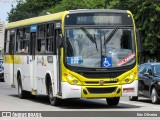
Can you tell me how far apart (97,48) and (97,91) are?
1.30 metres

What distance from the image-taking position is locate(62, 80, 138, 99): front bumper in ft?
63.8

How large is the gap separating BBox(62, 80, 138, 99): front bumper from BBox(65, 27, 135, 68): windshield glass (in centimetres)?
65

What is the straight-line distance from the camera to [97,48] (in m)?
19.8

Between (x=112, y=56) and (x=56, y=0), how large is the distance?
81.6m

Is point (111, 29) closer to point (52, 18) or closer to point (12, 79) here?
point (52, 18)

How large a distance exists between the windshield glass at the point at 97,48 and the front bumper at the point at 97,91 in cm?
65

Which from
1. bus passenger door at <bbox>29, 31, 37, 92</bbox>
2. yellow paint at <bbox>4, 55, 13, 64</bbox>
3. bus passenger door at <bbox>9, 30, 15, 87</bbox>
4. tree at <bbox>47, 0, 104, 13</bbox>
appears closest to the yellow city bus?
bus passenger door at <bbox>29, 31, 37, 92</bbox>

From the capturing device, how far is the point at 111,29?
2012cm

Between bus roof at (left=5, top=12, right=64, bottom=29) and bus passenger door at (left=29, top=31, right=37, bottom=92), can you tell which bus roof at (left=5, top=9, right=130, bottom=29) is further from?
bus passenger door at (left=29, top=31, right=37, bottom=92)

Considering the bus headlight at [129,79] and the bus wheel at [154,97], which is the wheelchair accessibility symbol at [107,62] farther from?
the bus wheel at [154,97]

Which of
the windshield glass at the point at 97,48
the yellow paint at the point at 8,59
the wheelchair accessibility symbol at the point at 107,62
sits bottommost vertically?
the yellow paint at the point at 8,59

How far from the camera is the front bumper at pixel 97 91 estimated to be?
765 inches

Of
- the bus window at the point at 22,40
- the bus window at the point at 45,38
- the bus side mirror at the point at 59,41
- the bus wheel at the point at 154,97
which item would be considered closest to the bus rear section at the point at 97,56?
the bus side mirror at the point at 59,41

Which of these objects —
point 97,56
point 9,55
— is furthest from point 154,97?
point 9,55
